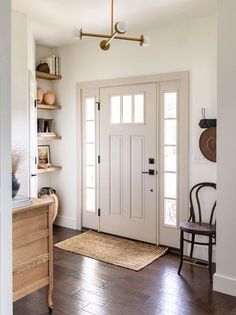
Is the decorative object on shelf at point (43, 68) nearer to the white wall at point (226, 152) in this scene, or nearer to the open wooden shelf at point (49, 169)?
the open wooden shelf at point (49, 169)

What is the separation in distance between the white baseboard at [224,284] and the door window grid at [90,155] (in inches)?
88.0

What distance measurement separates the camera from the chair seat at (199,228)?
337 centimetres

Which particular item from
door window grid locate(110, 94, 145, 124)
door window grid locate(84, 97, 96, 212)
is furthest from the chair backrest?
door window grid locate(84, 97, 96, 212)

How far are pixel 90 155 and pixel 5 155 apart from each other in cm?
323

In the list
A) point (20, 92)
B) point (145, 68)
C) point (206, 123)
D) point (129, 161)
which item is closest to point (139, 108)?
point (145, 68)

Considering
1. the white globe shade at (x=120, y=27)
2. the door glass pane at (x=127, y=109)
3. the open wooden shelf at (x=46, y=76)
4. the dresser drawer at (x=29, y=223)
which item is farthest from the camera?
the open wooden shelf at (x=46, y=76)

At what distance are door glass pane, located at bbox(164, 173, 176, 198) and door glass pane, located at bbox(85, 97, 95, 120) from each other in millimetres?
1434

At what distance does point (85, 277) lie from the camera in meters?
3.42

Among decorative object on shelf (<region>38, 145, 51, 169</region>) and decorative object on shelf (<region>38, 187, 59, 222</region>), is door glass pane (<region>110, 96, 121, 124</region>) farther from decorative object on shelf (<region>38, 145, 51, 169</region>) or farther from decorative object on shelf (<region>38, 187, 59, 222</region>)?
decorative object on shelf (<region>38, 187, 59, 222</region>)

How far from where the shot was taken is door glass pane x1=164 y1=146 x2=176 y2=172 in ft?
13.7

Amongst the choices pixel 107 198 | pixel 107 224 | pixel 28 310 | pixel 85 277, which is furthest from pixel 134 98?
pixel 28 310

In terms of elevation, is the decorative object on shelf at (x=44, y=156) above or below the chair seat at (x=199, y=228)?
above

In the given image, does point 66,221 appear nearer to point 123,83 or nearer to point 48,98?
point 48,98

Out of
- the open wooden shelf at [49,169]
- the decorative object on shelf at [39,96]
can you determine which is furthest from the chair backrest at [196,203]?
the decorative object on shelf at [39,96]
